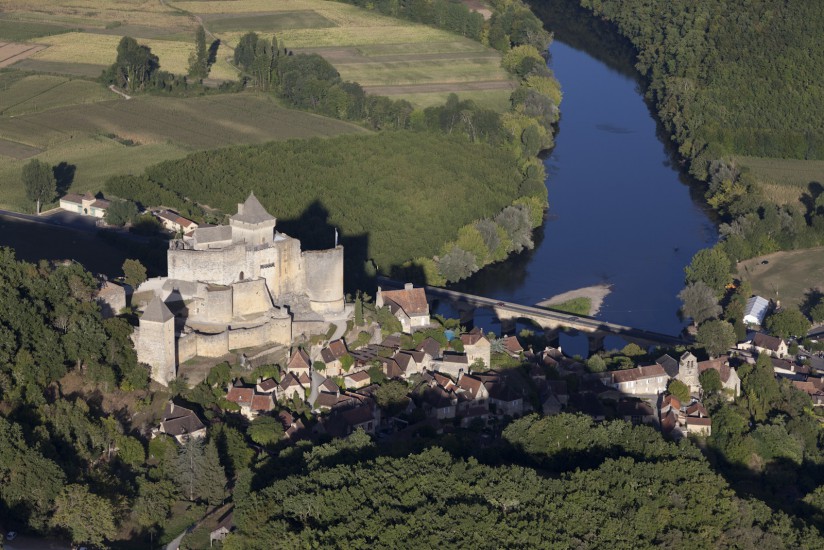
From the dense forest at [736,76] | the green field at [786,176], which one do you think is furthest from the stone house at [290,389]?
the dense forest at [736,76]

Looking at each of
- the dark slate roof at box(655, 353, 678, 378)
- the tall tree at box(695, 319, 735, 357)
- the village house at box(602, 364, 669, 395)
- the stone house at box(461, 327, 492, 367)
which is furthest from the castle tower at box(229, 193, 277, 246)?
the tall tree at box(695, 319, 735, 357)

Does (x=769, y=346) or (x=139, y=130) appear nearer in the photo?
(x=769, y=346)

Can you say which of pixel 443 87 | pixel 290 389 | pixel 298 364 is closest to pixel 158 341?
pixel 290 389

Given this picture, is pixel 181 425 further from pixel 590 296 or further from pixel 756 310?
pixel 756 310

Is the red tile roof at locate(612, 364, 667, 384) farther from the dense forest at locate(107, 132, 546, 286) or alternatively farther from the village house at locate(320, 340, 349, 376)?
the dense forest at locate(107, 132, 546, 286)

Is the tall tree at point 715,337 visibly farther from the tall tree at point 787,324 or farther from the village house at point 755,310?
the village house at point 755,310

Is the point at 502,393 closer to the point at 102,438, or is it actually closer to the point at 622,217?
the point at 102,438
